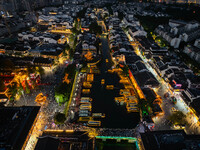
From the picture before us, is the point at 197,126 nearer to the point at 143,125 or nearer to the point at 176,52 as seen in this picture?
the point at 143,125

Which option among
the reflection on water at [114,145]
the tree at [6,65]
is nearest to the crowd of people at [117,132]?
the reflection on water at [114,145]

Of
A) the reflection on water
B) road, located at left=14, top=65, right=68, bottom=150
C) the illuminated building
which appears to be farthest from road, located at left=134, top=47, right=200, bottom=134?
the illuminated building

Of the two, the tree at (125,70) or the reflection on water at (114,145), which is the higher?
the tree at (125,70)

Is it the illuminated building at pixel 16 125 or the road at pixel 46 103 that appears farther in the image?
the road at pixel 46 103

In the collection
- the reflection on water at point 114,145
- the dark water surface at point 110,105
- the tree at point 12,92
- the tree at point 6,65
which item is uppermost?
the tree at point 6,65

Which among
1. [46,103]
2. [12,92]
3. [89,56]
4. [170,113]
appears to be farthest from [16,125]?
[89,56]

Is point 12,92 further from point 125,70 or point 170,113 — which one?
point 170,113

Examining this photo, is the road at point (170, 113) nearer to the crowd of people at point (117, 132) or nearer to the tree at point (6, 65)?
the crowd of people at point (117, 132)

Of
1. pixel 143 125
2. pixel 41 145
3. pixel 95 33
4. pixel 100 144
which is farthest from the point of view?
pixel 95 33

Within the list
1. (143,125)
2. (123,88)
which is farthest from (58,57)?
(143,125)

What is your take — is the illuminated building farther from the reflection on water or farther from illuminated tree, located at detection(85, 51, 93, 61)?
illuminated tree, located at detection(85, 51, 93, 61)

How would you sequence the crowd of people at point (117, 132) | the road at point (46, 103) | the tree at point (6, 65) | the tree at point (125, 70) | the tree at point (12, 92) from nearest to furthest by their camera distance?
1. the crowd of people at point (117, 132)
2. the road at point (46, 103)
3. the tree at point (12, 92)
4. the tree at point (6, 65)
5. the tree at point (125, 70)
